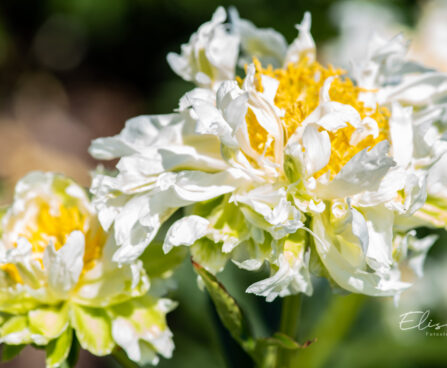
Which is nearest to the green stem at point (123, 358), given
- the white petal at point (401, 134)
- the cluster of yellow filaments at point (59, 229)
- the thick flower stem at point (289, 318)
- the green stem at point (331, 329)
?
the cluster of yellow filaments at point (59, 229)

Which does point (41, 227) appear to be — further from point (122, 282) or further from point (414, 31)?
point (414, 31)

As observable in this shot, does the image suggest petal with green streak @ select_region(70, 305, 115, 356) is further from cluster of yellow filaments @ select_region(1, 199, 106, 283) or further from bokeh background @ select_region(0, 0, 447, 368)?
bokeh background @ select_region(0, 0, 447, 368)

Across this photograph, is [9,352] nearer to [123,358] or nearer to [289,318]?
[123,358]

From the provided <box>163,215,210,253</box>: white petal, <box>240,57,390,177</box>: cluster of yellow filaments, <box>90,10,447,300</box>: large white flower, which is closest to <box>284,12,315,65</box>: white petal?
<box>240,57,390,177</box>: cluster of yellow filaments

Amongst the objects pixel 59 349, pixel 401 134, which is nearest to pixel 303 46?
pixel 401 134

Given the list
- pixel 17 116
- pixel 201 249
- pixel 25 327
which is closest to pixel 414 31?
pixel 201 249

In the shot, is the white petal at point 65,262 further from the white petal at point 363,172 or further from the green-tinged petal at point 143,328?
the white petal at point 363,172
